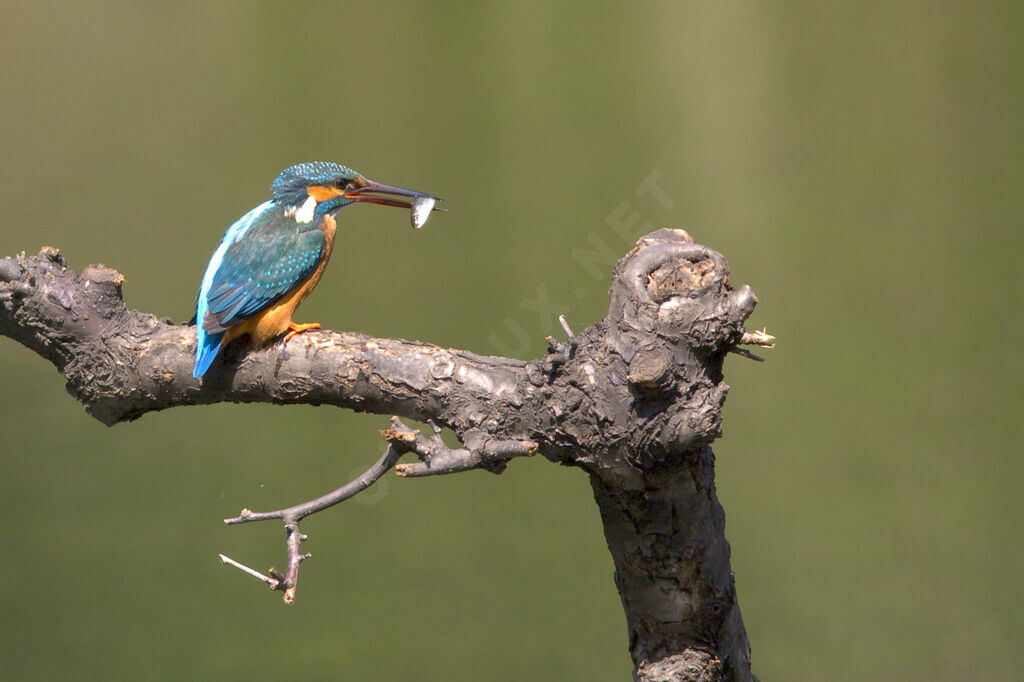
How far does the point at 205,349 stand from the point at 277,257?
0.70 ft

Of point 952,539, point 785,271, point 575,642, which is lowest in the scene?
point 575,642

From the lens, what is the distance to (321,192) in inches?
61.1

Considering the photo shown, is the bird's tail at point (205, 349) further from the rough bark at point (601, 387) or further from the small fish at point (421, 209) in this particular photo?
the small fish at point (421, 209)

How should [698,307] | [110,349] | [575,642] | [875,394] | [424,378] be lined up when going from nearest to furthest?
[698,307]
[424,378]
[110,349]
[575,642]
[875,394]

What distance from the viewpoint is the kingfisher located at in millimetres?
1322

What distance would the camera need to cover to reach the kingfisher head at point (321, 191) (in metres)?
1.53

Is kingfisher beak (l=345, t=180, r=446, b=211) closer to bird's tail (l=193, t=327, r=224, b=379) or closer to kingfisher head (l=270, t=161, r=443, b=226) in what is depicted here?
kingfisher head (l=270, t=161, r=443, b=226)

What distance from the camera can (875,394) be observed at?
2479mm

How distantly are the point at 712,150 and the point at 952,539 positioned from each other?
50.6 inches

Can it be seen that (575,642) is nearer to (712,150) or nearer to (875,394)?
(875,394)

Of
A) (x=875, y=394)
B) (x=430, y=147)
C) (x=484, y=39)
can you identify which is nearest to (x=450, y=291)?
(x=430, y=147)

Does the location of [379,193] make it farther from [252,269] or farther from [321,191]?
[252,269]

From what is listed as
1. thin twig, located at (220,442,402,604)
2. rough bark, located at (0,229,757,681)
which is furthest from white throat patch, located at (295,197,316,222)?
thin twig, located at (220,442,402,604)

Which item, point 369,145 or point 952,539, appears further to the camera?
point 369,145
